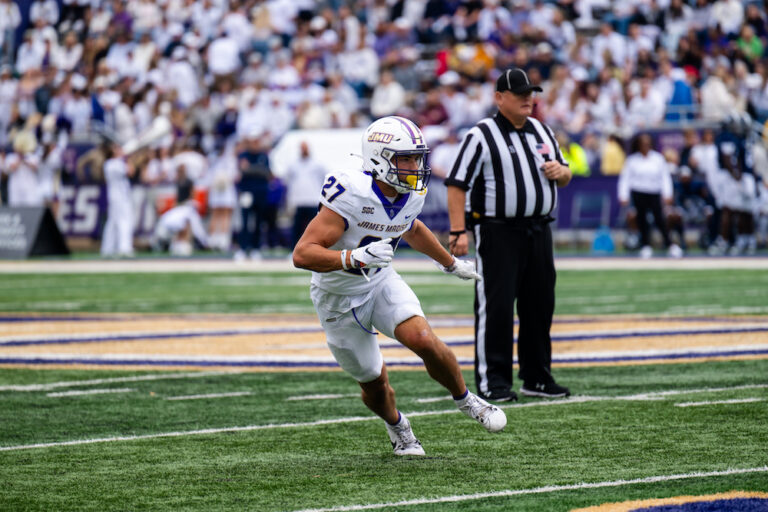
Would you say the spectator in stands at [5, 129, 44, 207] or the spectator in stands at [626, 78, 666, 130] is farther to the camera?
the spectator in stands at [5, 129, 44, 207]

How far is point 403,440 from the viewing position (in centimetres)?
578

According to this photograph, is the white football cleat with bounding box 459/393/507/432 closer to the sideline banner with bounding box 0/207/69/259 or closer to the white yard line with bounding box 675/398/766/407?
the white yard line with bounding box 675/398/766/407

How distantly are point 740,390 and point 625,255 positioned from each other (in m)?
13.6

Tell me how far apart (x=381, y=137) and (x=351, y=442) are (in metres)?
1.42

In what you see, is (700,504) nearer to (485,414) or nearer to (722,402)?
(485,414)

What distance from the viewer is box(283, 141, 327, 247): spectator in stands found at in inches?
838

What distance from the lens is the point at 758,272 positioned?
16.7 meters

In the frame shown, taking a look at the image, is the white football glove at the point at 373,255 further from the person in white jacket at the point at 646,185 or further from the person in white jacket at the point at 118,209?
the person in white jacket at the point at 118,209


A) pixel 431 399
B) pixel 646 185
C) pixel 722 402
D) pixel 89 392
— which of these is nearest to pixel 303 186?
pixel 646 185

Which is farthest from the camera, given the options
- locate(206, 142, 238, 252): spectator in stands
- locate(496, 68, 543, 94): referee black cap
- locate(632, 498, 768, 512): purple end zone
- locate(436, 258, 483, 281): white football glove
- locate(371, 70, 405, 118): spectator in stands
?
locate(371, 70, 405, 118): spectator in stands

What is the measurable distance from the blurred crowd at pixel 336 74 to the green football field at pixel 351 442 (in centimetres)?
1318

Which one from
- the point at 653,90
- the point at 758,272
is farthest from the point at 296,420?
the point at 653,90

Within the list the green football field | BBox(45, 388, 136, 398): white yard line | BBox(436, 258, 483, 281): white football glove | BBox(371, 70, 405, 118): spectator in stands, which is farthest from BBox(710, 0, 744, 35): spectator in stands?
BBox(436, 258, 483, 281): white football glove

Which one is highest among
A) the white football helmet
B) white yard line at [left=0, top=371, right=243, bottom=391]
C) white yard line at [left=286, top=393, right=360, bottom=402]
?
the white football helmet
